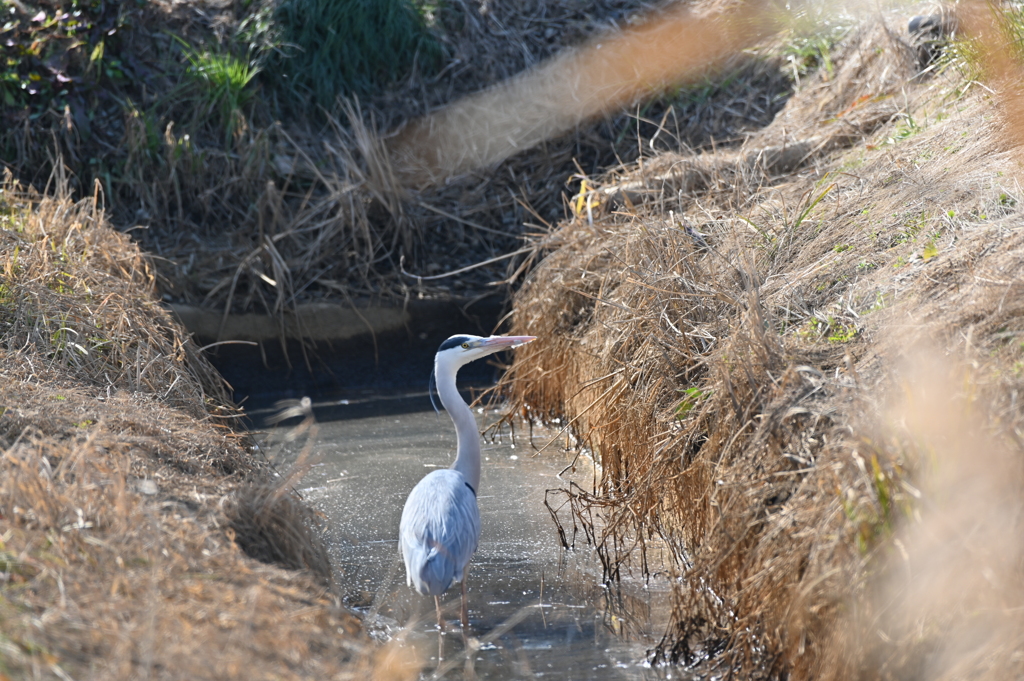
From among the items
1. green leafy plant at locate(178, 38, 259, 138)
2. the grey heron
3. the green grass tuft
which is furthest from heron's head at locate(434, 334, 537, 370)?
the green grass tuft

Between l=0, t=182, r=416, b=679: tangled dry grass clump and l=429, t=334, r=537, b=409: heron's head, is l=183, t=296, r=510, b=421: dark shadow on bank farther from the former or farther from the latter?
l=429, t=334, r=537, b=409: heron's head

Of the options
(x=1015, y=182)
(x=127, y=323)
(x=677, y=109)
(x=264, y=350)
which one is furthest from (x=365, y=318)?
(x=1015, y=182)

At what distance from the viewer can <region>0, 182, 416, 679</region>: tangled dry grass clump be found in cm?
233

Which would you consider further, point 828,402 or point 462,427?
point 462,427

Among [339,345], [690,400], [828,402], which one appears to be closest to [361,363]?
[339,345]

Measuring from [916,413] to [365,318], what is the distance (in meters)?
6.15

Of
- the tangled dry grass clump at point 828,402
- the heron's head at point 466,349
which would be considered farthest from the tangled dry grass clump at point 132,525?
the tangled dry grass clump at point 828,402

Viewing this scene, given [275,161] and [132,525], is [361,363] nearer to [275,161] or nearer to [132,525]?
[275,161]

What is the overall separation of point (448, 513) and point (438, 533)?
125mm

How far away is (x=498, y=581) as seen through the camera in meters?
4.38

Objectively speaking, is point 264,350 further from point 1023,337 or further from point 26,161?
point 1023,337

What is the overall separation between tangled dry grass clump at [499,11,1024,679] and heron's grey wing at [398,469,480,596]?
1.83 ft

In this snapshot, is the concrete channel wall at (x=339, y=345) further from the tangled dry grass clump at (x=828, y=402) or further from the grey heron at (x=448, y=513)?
the grey heron at (x=448, y=513)

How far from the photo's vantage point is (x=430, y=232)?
9.01 m
